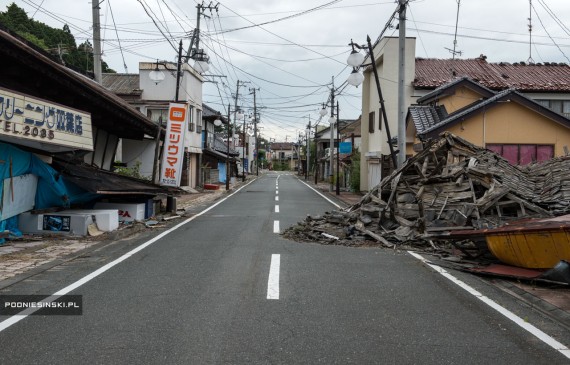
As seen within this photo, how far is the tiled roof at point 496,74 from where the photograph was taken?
88.0 ft

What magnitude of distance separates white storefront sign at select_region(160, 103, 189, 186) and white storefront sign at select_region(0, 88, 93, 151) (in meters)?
6.10

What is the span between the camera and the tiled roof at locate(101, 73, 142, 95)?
32.9 metres

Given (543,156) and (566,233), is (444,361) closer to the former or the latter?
(566,233)

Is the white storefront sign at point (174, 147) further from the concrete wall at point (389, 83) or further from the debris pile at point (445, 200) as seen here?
the concrete wall at point (389, 83)

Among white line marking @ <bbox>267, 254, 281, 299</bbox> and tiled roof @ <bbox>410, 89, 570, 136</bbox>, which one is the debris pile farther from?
tiled roof @ <bbox>410, 89, 570, 136</bbox>

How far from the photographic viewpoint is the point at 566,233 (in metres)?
6.89

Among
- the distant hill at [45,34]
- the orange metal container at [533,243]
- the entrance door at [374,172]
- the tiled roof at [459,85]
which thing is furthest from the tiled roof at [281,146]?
the orange metal container at [533,243]

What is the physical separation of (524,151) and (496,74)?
914 centimetres

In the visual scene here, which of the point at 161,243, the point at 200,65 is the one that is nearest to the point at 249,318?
the point at 161,243

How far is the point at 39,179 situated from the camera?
40.7ft

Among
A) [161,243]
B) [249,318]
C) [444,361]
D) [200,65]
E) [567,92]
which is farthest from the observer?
[567,92]

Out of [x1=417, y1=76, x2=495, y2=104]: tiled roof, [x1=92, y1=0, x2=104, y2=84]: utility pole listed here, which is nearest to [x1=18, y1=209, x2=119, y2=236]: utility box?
[x1=92, y1=0, x2=104, y2=84]: utility pole

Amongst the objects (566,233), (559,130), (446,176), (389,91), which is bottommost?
(566,233)

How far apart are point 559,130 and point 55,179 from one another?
20.8m
